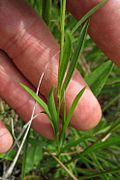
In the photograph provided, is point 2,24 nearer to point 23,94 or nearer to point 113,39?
point 23,94

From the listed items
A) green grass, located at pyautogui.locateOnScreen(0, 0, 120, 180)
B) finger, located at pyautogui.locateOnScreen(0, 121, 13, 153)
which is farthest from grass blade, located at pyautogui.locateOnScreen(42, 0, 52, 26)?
finger, located at pyautogui.locateOnScreen(0, 121, 13, 153)

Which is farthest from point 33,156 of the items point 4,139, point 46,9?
point 46,9

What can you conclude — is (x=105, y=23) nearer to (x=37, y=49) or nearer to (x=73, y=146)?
(x=37, y=49)

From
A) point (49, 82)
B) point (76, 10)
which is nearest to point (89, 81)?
point (49, 82)

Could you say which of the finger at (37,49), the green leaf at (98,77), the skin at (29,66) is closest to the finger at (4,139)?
the skin at (29,66)

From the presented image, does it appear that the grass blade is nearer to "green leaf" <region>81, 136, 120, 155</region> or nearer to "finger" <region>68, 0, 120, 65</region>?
"finger" <region>68, 0, 120, 65</region>
